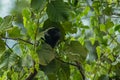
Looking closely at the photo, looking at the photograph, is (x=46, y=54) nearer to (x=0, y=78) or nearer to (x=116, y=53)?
(x=0, y=78)

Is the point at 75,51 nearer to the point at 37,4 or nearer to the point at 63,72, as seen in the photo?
the point at 63,72

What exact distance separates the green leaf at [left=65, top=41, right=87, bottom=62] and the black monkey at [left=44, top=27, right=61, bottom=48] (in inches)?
1.7

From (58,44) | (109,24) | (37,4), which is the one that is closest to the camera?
(37,4)

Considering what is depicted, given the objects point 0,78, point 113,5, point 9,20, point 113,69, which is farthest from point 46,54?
point 113,5

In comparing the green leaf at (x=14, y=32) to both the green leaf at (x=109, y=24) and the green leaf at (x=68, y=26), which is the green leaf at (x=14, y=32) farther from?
the green leaf at (x=109, y=24)

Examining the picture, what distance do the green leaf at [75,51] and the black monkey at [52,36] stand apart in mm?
44

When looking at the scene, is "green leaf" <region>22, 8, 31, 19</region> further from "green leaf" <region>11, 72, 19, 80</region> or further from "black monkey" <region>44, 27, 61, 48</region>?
"green leaf" <region>11, 72, 19, 80</region>

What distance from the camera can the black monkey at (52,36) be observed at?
30.0 inches

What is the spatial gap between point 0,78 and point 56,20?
0.27 m

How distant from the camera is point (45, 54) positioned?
0.71 m

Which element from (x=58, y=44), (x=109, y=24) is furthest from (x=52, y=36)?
(x=109, y=24)

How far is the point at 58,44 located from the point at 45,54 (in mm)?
84

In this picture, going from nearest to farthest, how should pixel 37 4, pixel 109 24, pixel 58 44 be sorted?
pixel 37 4, pixel 58 44, pixel 109 24

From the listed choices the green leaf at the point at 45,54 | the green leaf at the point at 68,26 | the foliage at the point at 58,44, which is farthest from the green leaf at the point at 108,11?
the green leaf at the point at 45,54
